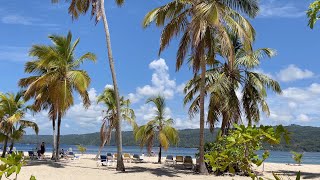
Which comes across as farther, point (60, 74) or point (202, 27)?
point (60, 74)

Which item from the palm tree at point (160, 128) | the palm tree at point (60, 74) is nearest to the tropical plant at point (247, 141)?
the palm tree at point (60, 74)

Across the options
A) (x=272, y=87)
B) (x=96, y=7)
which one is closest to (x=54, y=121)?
(x=96, y=7)

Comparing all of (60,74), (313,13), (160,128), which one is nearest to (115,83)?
(60,74)

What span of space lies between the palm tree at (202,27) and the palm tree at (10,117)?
1440cm

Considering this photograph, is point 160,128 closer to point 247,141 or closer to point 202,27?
point 202,27

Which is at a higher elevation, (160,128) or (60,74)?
(60,74)

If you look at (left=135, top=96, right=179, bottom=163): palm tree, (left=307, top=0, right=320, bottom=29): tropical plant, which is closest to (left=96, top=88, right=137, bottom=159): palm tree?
(left=135, top=96, right=179, bottom=163): palm tree

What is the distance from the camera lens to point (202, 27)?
1606 centimetres

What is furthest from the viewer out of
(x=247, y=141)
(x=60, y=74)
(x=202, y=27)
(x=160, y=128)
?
(x=160, y=128)

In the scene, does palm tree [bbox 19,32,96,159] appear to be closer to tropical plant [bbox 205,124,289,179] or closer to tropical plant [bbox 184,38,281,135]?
tropical plant [bbox 184,38,281,135]

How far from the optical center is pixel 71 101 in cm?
2145

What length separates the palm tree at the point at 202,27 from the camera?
1619 centimetres

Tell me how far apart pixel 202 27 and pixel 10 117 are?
16.6 metres

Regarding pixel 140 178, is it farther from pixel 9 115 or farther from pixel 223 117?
pixel 9 115
